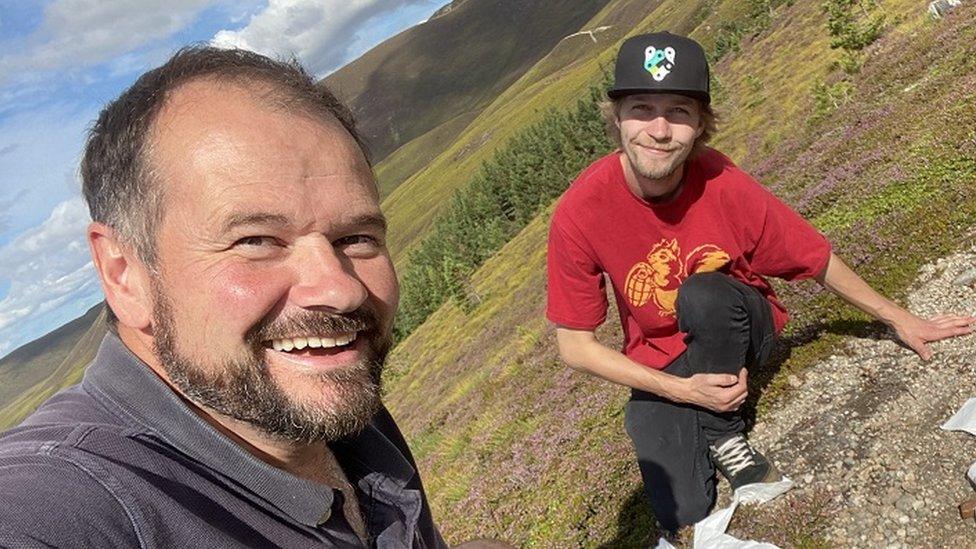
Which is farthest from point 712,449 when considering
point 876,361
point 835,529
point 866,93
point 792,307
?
point 866,93

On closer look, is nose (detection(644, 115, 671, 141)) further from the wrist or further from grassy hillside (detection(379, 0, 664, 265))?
grassy hillside (detection(379, 0, 664, 265))

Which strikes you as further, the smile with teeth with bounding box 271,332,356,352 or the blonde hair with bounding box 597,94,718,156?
the blonde hair with bounding box 597,94,718,156

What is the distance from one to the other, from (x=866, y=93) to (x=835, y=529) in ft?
54.9

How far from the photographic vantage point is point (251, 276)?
2268 millimetres

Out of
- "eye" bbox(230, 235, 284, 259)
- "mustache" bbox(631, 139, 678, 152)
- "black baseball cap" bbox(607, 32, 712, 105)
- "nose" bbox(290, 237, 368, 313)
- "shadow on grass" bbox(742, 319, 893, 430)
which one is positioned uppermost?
"eye" bbox(230, 235, 284, 259)

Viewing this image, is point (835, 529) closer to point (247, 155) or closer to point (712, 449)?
point (712, 449)

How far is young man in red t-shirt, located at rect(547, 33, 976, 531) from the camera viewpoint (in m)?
4.81

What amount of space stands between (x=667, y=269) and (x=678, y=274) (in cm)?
10

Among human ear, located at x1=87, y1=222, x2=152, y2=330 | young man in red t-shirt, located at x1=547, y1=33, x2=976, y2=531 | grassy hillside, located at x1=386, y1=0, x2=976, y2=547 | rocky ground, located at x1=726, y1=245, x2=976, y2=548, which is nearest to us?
human ear, located at x1=87, y1=222, x2=152, y2=330

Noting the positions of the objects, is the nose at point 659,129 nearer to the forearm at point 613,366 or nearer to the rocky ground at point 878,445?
the forearm at point 613,366

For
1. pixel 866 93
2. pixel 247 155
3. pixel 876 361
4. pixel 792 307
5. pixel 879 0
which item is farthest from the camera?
pixel 879 0

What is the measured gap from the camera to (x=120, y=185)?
235cm

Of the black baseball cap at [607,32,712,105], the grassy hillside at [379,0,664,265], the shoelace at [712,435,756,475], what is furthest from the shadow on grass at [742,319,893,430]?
the grassy hillside at [379,0,664,265]

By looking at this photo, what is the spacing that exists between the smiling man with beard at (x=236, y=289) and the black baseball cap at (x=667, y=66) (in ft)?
9.16
